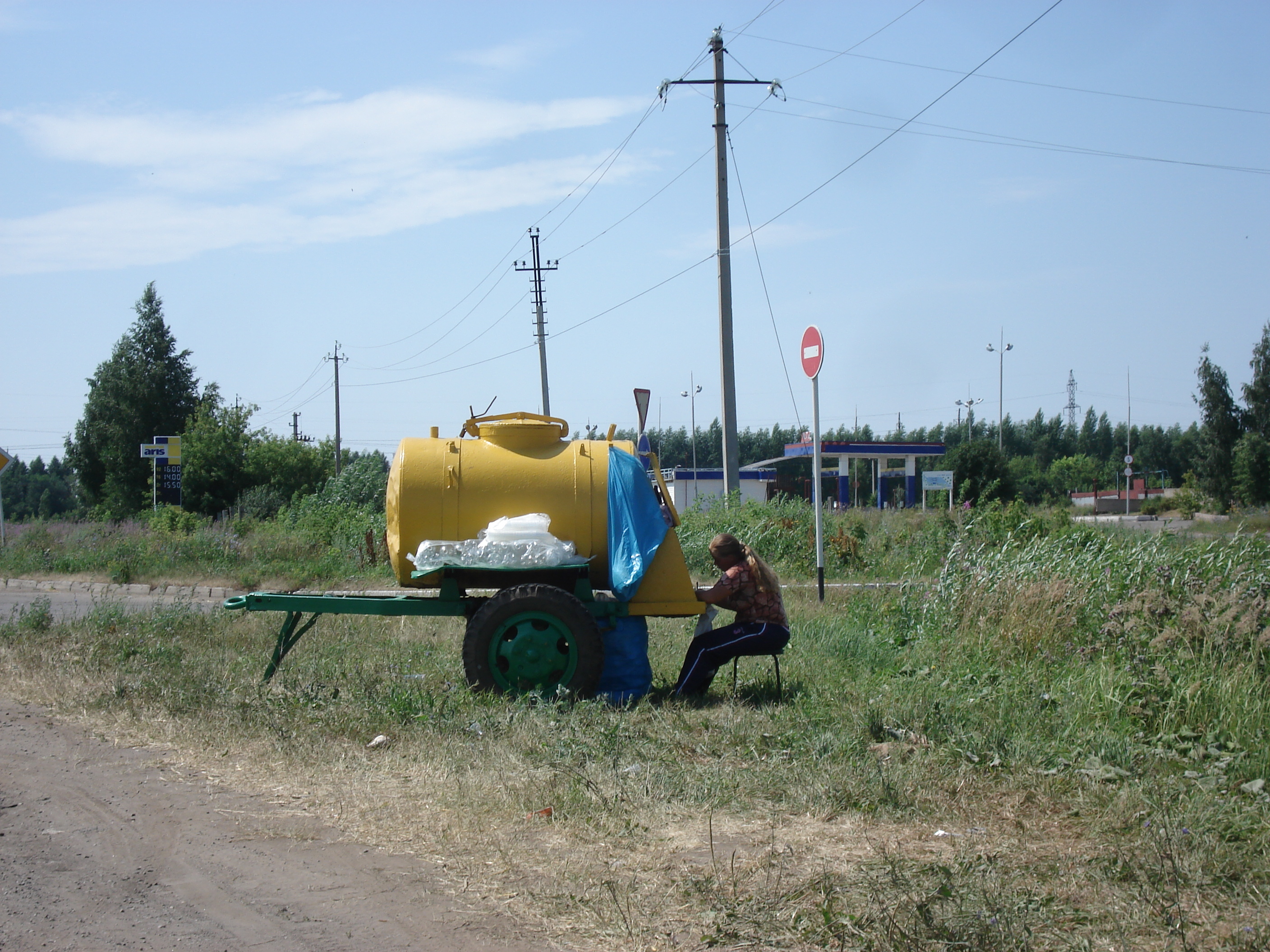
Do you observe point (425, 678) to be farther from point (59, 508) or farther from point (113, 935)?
point (59, 508)

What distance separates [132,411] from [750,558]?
44.4 m

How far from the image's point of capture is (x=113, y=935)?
12.1ft

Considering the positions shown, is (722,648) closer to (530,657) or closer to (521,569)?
(530,657)

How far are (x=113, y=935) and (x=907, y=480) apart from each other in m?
42.5

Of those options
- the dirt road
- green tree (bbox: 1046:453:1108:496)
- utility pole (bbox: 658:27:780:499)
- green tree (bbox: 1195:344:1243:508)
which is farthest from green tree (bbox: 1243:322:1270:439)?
the dirt road

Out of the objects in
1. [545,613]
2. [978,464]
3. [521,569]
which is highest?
[978,464]

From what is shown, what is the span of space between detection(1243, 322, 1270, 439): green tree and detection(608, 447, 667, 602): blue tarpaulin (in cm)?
5502

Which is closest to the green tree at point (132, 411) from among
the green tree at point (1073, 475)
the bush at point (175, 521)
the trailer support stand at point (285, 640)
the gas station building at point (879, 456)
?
the bush at point (175, 521)

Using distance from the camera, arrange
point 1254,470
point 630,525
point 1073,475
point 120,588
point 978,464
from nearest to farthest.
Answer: point 630,525
point 120,588
point 978,464
point 1254,470
point 1073,475

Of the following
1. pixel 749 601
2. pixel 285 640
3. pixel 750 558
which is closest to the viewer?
pixel 749 601

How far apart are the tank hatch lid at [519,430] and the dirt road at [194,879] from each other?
125 inches

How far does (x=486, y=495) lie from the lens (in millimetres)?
7332

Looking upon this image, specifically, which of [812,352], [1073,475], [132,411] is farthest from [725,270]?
[1073,475]

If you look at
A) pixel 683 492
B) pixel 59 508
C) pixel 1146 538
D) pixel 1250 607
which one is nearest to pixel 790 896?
pixel 1250 607
